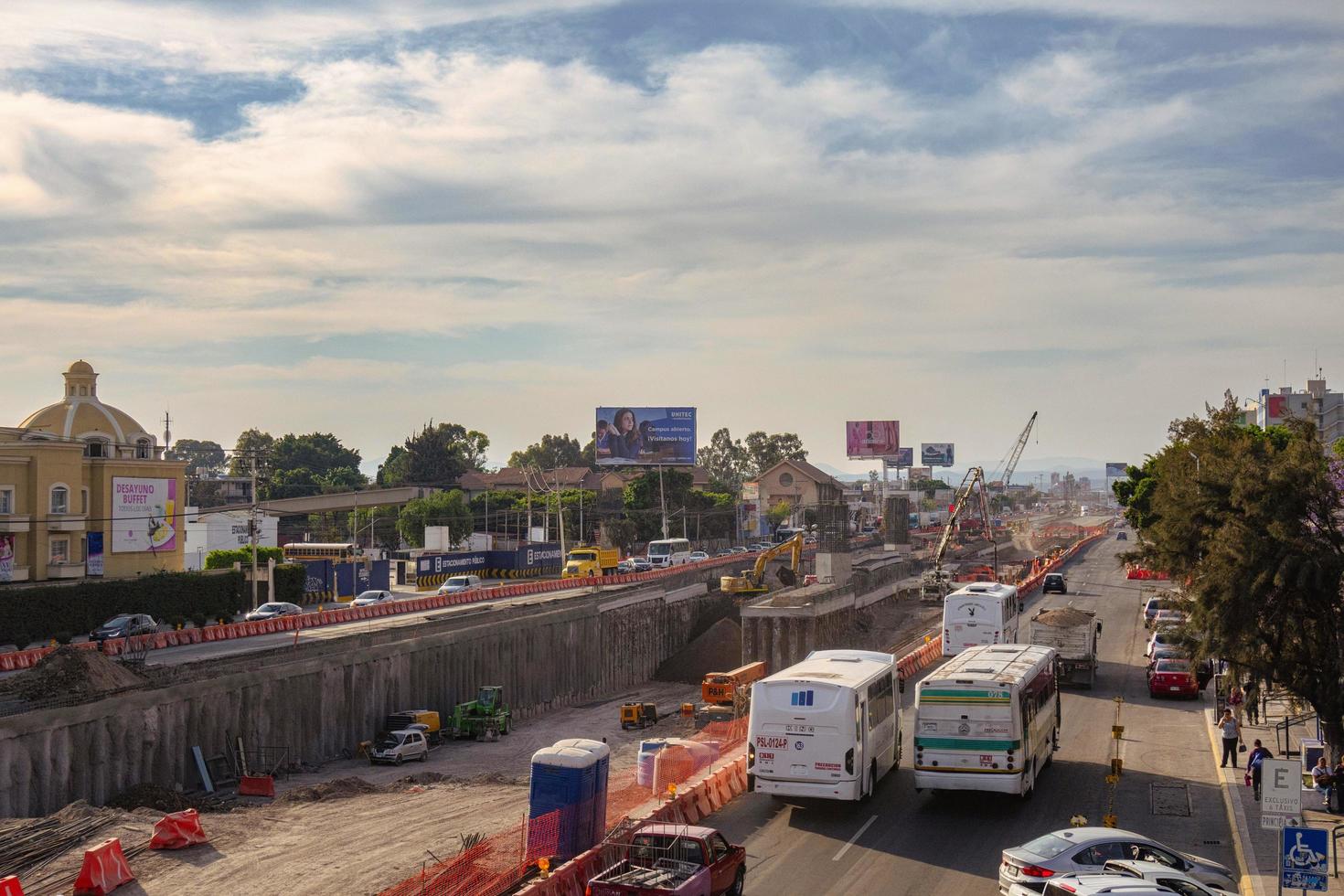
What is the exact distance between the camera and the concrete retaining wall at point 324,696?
1264 inches

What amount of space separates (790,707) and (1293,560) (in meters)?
11.6

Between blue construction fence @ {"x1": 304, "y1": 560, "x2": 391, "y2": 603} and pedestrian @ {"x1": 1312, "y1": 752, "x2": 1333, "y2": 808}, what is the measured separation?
5906 centimetres

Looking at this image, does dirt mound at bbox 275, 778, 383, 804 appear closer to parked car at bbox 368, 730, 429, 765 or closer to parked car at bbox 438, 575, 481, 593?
parked car at bbox 368, 730, 429, 765

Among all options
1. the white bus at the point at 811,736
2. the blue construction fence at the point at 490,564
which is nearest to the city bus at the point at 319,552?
the blue construction fence at the point at 490,564

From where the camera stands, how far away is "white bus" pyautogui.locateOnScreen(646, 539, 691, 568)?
9712 cm

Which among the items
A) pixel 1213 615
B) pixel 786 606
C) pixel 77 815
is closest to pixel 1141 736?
pixel 1213 615

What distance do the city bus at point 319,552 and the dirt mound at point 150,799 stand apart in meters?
50.6

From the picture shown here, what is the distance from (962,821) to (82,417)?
194 feet

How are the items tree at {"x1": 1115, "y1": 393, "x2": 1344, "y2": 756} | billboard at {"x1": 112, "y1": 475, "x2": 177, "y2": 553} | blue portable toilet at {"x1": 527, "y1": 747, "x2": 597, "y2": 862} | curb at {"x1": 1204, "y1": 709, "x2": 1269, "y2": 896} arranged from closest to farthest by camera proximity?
curb at {"x1": 1204, "y1": 709, "x2": 1269, "y2": 896}, blue portable toilet at {"x1": 527, "y1": 747, "x2": 597, "y2": 862}, tree at {"x1": 1115, "y1": 393, "x2": 1344, "y2": 756}, billboard at {"x1": 112, "y1": 475, "x2": 177, "y2": 553}

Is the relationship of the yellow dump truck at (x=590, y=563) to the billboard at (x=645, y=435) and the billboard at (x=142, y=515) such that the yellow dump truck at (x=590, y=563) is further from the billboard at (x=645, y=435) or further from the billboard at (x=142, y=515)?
the billboard at (x=645, y=435)

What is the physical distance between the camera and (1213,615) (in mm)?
27016

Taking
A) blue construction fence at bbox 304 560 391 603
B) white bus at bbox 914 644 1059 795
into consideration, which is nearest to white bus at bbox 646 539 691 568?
blue construction fence at bbox 304 560 391 603

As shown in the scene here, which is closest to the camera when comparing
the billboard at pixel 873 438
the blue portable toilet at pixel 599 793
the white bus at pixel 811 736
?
the blue portable toilet at pixel 599 793

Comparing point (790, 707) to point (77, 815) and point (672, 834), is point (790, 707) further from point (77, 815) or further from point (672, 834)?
point (77, 815)
